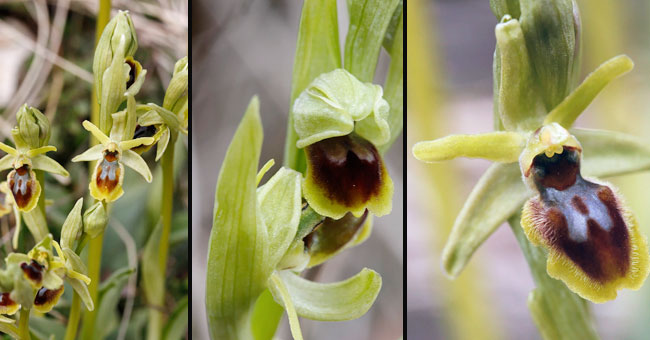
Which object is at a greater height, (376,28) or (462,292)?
(376,28)

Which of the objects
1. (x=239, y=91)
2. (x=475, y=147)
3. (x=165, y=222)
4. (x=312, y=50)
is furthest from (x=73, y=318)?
(x=475, y=147)

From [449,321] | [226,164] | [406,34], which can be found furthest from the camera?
[449,321]

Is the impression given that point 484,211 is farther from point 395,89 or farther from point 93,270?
point 93,270

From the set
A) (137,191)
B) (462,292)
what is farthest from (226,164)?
(462,292)

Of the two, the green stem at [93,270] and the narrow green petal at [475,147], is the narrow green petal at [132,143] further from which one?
the narrow green petal at [475,147]

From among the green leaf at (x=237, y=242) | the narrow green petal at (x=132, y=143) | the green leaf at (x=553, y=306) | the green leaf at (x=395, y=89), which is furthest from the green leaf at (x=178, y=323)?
the green leaf at (x=553, y=306)

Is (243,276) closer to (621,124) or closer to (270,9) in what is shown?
(270,9)

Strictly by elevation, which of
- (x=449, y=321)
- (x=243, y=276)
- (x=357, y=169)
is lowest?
(x=449, y=321)
